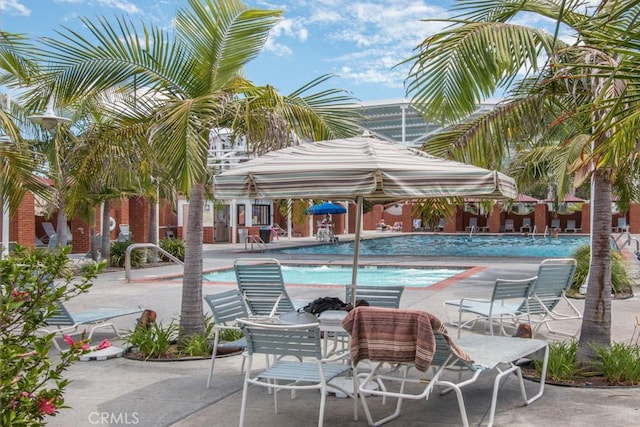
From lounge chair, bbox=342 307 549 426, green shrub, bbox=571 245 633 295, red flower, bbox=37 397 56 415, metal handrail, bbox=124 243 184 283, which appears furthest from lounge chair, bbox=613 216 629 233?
red flower, bbox=37 397 56 415

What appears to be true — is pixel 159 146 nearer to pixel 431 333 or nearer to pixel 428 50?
pixel 428 50

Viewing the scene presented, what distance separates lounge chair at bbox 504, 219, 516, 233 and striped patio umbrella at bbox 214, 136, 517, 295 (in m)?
39.9

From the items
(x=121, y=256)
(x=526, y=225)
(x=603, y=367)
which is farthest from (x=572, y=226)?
(x=603, y=367)

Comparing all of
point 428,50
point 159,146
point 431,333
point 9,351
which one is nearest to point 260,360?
point 159,146

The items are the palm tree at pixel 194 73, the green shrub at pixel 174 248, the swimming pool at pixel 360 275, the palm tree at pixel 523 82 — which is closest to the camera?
the palm tree at pixel 523 82

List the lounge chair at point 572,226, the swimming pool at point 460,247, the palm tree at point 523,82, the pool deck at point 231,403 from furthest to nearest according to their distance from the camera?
the lounge chair at point 572,226 < the swimming pool at point 460,247 < the palm tree at point 523,82 < the pool deck at point 231,403

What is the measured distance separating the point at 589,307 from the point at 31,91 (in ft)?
20.0

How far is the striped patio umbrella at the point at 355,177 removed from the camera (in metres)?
4.89

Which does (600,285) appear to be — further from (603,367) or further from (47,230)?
(47,230)

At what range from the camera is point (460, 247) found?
104 ft

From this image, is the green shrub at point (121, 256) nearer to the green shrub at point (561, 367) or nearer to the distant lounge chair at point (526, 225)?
the green shrub at point (561, 367)

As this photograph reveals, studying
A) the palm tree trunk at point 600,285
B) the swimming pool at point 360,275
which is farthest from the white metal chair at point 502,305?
the swimming pool at point 360,275

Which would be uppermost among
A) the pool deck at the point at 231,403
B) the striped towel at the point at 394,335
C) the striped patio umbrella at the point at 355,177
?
the striped patio umbrella at the point at 355,177

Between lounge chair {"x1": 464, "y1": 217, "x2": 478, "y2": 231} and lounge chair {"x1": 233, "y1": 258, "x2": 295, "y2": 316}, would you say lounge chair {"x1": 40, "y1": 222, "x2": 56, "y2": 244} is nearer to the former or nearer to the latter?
lounge chair {"x1": 233, "y1": 258, "x2": 295, "y2": 316}
